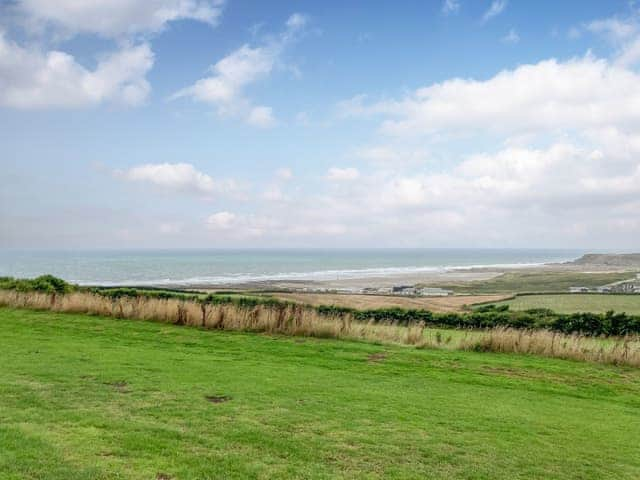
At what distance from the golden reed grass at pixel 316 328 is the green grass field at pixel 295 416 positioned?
93.1 inches

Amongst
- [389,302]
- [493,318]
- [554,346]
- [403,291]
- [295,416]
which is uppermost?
[295,416]

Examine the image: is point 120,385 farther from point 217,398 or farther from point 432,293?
point 432,293

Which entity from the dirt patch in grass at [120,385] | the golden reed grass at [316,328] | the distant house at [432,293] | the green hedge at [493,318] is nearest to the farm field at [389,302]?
the green hedge at [493,318]

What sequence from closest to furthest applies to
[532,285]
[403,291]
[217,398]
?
[217,398] → [403,291] → [532,285]

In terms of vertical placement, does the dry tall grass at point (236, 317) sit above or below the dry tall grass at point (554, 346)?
above

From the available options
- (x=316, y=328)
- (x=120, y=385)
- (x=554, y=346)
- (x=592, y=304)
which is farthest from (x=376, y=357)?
(x=592, y=304)

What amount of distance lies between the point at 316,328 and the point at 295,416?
940 cm

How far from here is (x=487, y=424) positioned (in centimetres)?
660

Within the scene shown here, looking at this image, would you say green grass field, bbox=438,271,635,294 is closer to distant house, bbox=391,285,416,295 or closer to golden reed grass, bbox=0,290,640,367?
distant house, bbox=391,285,416,295

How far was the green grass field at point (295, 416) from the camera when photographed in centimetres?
477

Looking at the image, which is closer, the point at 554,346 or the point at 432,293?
the point at 554,346

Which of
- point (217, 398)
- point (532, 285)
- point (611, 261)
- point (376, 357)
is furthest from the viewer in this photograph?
point (611, 261)

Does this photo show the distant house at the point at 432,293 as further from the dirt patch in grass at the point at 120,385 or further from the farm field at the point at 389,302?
the dirt patch in grass at the point at 120,385

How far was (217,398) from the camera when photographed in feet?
23.2
